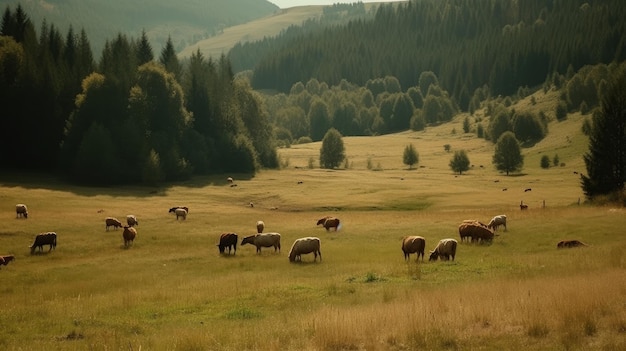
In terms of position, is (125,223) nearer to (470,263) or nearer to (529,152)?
(470,263)

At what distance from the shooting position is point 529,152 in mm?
139250

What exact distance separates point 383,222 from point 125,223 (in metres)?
24.5

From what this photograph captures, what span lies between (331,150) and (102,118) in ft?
206

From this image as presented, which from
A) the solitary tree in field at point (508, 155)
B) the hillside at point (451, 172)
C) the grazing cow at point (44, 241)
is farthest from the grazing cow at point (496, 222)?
the solitary tree in field at point (508, 155)

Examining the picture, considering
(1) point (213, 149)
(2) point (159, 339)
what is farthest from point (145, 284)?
(1) point (213, 149)

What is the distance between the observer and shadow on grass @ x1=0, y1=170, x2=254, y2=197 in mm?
71625

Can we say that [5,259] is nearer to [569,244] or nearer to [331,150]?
[569,244]

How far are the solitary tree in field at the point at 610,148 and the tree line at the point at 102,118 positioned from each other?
62.8 meters

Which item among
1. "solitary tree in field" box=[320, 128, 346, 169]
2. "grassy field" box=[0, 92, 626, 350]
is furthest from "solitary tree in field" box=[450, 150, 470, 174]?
"grassy field" box=[0, 92, 626, 350]

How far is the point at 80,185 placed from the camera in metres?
79.9

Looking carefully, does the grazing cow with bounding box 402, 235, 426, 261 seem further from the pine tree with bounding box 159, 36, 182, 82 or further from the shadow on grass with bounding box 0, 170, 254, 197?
the pine tree with bounding box 159, 36, 182, 82

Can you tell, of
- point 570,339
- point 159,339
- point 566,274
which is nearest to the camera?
point 570,339

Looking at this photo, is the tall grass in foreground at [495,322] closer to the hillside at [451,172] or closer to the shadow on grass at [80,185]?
the hillside at [451,172]

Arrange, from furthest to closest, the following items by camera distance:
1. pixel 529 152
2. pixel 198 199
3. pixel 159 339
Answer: pixel 529 152 → pixel 198 199 → pixel 159 339
